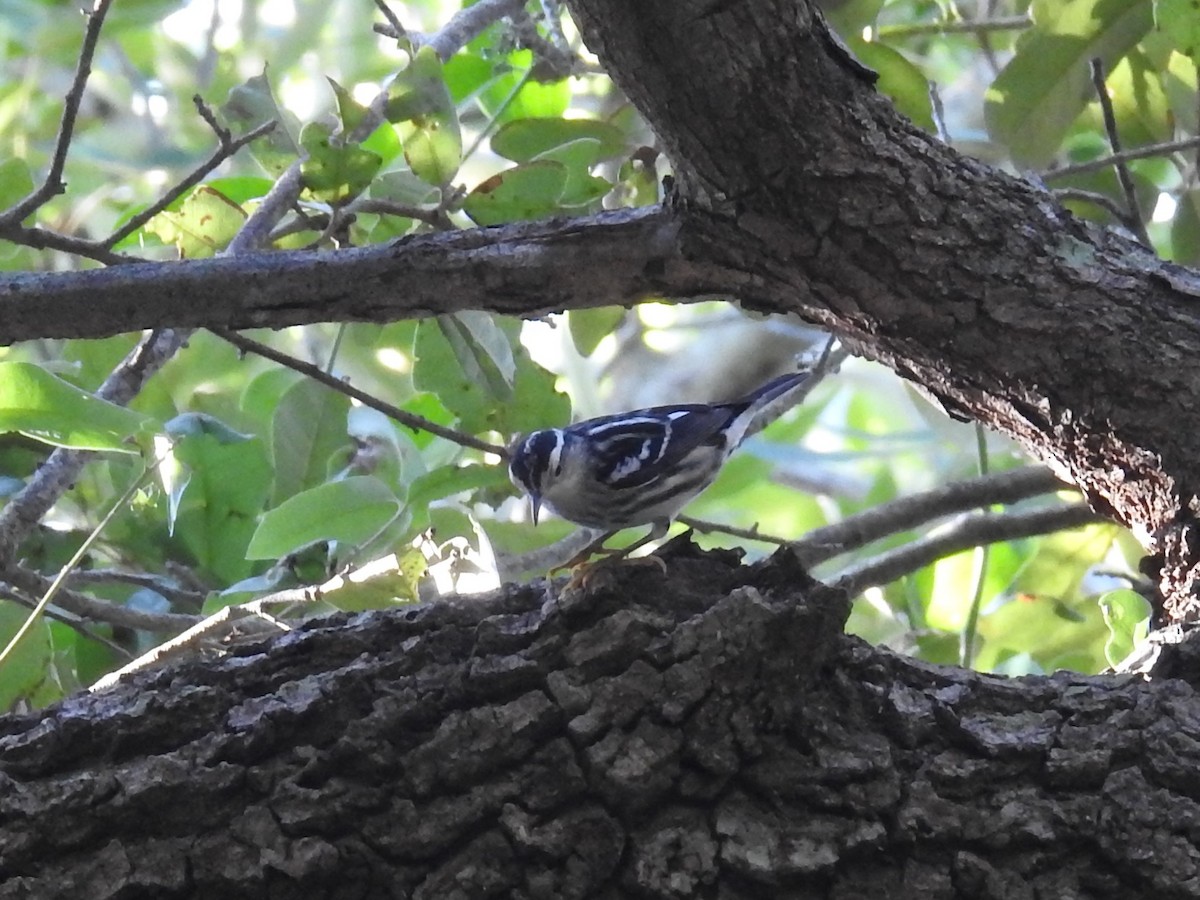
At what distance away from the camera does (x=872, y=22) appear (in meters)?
2.29

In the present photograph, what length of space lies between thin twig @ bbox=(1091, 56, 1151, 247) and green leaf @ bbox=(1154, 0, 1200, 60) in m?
0.13

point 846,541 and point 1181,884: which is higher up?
point 846,541

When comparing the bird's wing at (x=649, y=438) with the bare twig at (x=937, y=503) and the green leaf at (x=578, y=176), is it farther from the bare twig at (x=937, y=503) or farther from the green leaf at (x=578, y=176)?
the green leaf at (x=578, y=176)

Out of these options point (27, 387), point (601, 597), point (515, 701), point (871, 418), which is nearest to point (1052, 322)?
point (601, 597)

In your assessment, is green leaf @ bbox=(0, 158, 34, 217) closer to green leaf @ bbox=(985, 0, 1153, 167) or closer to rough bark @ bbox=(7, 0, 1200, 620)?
rough bark @ bbox=(7, 0, 1200, 620)

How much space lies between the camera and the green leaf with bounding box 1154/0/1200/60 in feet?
6.32

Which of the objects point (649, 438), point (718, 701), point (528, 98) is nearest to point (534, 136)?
point (528, 98)

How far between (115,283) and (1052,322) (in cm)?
110

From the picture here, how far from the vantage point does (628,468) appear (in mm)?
2324

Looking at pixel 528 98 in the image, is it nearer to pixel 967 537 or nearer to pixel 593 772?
pixel 967 537

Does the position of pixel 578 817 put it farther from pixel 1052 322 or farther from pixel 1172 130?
pixel 1172 130

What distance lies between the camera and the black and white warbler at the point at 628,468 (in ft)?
7.53

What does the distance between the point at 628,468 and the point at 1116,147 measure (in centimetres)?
95

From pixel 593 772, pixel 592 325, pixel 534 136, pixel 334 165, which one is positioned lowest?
pixel 593 772
